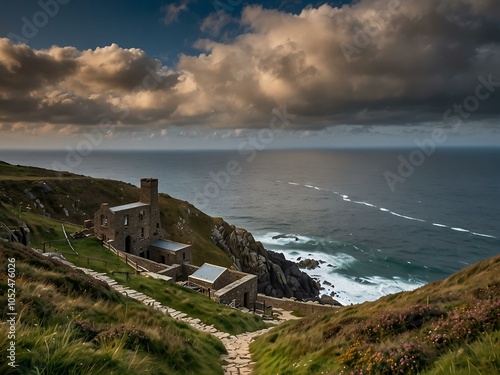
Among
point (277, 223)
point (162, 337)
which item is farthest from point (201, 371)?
point (277, 223)

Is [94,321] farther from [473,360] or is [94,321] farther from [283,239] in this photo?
[283,239]

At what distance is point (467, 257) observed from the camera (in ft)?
233

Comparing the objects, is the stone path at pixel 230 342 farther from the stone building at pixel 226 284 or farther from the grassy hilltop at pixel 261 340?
the stone building at pixel 226 284

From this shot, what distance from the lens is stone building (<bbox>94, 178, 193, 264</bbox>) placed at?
40.4m

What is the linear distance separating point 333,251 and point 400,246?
17465mm

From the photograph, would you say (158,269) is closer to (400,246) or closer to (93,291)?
(93,291)

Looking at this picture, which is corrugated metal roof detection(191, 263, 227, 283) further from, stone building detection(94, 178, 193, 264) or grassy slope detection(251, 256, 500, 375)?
grassy slope detection(251, 256, 500, 375)

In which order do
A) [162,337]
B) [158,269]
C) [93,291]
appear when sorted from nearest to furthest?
[162,337] < [93,291] < [158,269]

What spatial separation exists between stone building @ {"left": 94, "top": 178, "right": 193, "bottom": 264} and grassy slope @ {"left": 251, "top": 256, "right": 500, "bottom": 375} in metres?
31.5

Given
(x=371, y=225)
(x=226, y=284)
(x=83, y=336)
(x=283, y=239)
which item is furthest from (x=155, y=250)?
(x=371, y=225)

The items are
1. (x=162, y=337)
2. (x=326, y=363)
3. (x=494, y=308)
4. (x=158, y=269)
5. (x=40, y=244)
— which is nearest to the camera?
(x=494, y=308)

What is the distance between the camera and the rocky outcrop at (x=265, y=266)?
2388 inches

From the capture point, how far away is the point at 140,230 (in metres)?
44.7

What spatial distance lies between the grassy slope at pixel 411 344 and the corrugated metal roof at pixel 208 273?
19.6 metres
